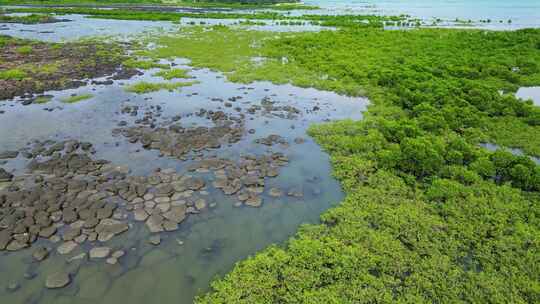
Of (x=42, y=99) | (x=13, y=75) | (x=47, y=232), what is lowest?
(x=47, y=232)

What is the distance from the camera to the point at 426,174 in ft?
42.7

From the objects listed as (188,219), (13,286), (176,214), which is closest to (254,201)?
(188,219)

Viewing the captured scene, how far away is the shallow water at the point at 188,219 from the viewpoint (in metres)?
8.31

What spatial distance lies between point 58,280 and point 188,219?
3.90 metres

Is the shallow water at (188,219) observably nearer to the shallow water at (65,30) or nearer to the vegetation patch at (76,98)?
the vegetation patch at (76,98)

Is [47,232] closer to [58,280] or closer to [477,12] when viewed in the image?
[58,280]

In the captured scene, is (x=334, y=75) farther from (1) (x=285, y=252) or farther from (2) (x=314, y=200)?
(1) (x=285, y=252)

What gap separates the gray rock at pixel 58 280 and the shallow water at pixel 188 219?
0.13 m

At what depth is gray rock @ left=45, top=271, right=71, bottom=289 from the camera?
26.8 feet

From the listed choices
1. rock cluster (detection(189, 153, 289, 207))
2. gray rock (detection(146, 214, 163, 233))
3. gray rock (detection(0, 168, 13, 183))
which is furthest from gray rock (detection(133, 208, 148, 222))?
gray rock (detection(0, 168, 13, 183))

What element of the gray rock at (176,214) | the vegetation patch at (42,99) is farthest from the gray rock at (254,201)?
the vegetation patch at (42,99)

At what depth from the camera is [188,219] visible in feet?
35.1

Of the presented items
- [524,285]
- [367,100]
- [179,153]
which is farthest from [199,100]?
[524,285]

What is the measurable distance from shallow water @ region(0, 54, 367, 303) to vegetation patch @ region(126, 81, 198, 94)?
0.74m
